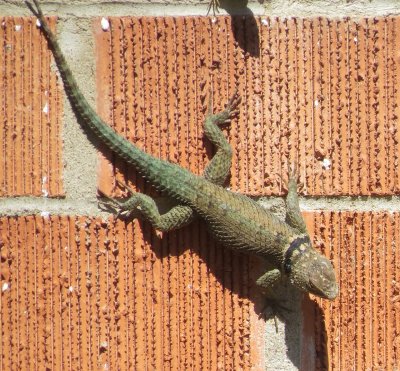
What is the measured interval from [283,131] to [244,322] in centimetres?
43

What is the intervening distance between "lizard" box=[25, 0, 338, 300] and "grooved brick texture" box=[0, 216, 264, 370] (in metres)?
0.05

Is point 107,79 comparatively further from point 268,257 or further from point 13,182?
point 268,257

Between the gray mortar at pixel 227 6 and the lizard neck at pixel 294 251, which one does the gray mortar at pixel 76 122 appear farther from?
the lizard neck at pixel 294 251

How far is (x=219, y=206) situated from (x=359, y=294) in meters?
0.36

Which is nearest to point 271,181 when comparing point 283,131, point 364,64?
point 283,131

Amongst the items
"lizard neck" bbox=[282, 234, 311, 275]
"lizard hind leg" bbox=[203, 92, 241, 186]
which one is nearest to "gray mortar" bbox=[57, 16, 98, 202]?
"lizard hind leg" bbox=[203, 92, 241, 186]

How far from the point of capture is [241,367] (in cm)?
142

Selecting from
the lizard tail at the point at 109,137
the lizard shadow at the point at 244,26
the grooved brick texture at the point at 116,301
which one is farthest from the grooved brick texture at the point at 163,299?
the lizard shadow at the point at 244,26

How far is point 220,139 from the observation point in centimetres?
140

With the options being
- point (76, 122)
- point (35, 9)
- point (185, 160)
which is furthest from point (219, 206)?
point (35, 9)

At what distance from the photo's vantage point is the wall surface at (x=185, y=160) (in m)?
1.40

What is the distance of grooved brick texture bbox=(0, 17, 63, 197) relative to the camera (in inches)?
54.9

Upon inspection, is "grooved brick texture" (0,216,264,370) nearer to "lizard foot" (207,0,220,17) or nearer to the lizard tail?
the lizard tail

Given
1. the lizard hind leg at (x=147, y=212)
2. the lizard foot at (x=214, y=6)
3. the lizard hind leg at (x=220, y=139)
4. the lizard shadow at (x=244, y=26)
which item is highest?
the lizard foot at (x=214, y=6)
